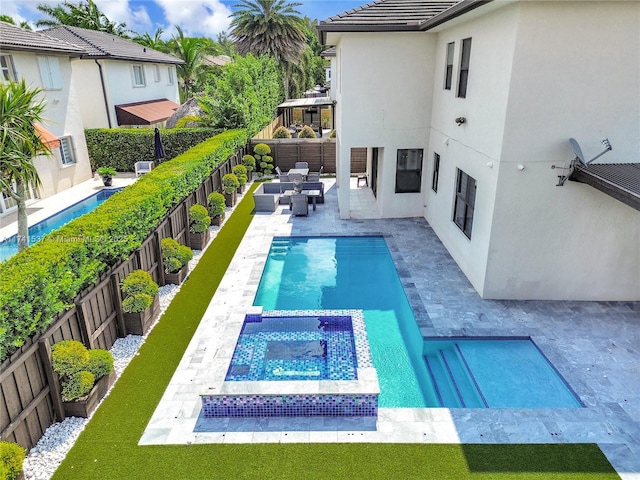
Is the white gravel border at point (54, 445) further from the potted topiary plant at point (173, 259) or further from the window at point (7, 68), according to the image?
the window at point (7, 68)

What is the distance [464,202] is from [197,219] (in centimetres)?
993

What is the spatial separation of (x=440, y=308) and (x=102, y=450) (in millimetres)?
8919

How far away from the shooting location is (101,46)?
105 ft

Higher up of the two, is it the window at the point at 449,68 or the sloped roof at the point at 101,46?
the sloped roof at the point at 101,46

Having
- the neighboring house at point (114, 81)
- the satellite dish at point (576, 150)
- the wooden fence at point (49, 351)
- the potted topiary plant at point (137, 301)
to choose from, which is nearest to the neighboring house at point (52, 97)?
the neighboring house at point (114, 81)

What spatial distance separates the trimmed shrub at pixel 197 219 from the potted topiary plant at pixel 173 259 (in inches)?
92.9

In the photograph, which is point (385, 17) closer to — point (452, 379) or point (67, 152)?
point (452, 379)

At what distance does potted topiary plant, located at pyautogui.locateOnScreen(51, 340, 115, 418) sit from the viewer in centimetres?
790

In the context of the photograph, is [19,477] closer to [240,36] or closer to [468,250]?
[468,250]

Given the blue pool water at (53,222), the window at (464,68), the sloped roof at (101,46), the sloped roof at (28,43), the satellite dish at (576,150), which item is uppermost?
the sloped roof at (101,46)

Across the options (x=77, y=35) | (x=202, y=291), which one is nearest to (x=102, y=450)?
A: (x=202, y=291)

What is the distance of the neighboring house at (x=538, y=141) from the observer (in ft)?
33.3

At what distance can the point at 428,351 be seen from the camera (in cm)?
1051

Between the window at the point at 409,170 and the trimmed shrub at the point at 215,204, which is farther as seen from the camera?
the window at the point at 409,170
